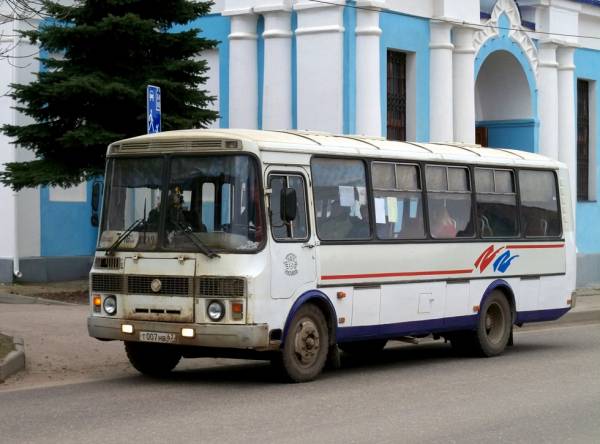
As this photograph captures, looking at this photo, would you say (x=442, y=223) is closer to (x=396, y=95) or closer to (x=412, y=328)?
(x=412, y=328)

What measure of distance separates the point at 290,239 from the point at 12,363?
3.29 metres

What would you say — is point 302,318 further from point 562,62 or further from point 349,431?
point 562,62

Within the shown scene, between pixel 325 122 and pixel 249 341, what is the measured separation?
13.4 meters

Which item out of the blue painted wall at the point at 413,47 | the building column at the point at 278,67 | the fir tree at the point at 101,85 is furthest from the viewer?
the blue painted wall at the point at 413,47

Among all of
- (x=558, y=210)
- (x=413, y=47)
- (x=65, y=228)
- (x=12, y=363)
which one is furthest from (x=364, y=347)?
(x=65, y=228)

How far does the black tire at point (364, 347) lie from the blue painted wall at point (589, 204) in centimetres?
1735

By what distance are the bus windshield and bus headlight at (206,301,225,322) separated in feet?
1.84

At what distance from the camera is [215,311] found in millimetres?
12977

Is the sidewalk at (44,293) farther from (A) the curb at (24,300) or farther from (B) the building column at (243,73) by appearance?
(B) the building column at (243,73)

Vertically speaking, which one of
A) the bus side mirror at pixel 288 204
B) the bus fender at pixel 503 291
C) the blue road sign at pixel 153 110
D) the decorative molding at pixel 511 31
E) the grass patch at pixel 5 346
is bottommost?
the grass patch at pixel 5 346

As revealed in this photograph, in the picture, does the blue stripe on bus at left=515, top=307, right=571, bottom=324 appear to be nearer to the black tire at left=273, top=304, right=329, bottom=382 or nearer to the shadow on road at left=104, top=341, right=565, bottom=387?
the shadow on road at left=104, top=341, right=565, bottom=387

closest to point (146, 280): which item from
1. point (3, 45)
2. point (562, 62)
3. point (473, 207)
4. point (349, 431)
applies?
point (349, 431)

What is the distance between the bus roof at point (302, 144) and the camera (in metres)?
13.5

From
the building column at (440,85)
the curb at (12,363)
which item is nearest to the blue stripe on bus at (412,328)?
the curb at (12,363)
